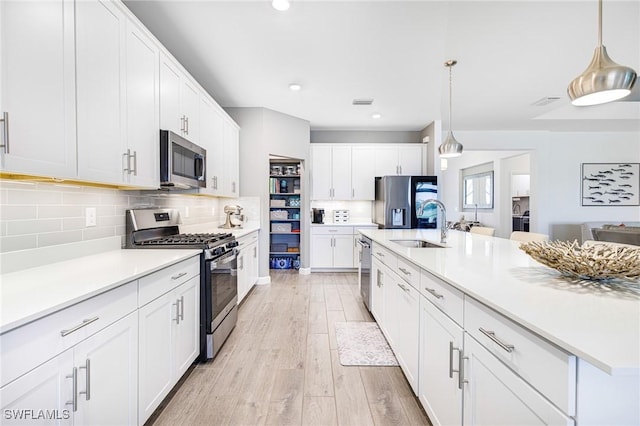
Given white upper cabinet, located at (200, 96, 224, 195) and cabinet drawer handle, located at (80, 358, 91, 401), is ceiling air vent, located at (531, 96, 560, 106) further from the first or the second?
cabinet drawer handle, located at (80, 358, 91, 401)

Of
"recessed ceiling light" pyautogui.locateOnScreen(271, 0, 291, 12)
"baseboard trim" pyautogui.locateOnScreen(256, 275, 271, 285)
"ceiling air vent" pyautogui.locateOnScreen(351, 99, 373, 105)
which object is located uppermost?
"ceiling air vent" pyautogui.locateOnScreen(351, 99, 373, 105)

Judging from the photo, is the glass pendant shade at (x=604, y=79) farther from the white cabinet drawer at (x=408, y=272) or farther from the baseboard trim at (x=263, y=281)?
the baseboard trim at (x=263, y=281)

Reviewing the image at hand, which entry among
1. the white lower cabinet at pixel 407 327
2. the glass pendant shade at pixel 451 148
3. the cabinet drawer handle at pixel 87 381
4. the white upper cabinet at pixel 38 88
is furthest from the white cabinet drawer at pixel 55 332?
the glass pendant shade at pixel 451 148

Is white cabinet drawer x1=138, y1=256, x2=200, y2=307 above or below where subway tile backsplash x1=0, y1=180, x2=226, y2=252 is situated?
below

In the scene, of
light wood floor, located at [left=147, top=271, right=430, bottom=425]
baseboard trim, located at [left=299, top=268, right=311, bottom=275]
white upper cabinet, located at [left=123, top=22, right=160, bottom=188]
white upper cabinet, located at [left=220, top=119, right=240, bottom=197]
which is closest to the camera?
light wood floor, located at [left=147, top=271, right=430, bottom=425]

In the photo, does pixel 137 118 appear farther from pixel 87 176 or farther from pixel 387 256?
pixel 387 256

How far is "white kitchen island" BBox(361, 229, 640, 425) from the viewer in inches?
26.5

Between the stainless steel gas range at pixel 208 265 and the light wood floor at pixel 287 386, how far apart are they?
0.18 meters

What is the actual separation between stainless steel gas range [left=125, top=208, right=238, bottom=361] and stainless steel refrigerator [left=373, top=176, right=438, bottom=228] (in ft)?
10.1

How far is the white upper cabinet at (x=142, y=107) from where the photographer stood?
1.84m

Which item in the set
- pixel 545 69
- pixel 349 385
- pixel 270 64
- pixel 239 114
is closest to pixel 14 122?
pixel 349 385

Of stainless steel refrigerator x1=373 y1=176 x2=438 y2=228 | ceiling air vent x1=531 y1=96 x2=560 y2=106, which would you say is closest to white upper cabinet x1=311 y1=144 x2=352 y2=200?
stainless steel refrigerator x1=373 y1=176 x2=438 y2=228

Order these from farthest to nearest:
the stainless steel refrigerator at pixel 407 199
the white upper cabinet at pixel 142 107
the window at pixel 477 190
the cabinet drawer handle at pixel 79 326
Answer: the window at pixel 477 190 → the stainless steel refrigerator at pixel 407 199 → the white upper cabinet at pixel 142 107 → the cabinet drawer handle at pixel 79 326

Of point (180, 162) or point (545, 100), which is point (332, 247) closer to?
point (180, 162)
